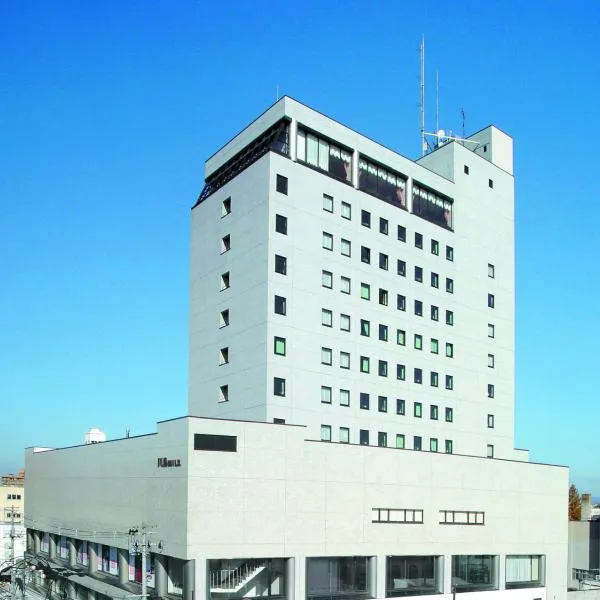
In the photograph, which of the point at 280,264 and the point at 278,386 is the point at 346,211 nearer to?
the point at 280,264

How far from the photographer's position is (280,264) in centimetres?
6059

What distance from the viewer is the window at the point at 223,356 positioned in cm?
6389

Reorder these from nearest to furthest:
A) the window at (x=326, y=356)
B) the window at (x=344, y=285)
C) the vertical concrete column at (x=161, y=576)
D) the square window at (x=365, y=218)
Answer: the vertical concrete column at (x=161, y=576), the window at (x=326, y=356), the window at (x=344, y=285), the square window at (x=365, y=218)

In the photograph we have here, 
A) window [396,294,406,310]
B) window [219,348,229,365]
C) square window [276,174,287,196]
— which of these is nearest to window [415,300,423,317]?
window [396,294,406,310]

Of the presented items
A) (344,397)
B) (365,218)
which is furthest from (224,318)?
(365,218)

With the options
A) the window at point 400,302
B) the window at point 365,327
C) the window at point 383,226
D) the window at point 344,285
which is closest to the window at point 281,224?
the window at point 344,285

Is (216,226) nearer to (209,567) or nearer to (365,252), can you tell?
(365,252)

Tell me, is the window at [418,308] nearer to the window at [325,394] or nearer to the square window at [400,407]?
the square window at [400,407]

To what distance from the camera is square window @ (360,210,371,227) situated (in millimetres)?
66625

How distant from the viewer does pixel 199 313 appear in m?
68.2

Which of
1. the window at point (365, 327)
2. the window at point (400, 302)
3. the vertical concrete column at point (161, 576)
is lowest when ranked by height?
the vertical concrete column at point (161, 576)

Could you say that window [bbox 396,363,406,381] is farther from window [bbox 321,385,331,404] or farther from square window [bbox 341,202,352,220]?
square window [bbox 341,202,352,220]

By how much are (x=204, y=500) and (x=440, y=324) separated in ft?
98.3

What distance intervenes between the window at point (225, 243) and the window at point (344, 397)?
14.9 meters
